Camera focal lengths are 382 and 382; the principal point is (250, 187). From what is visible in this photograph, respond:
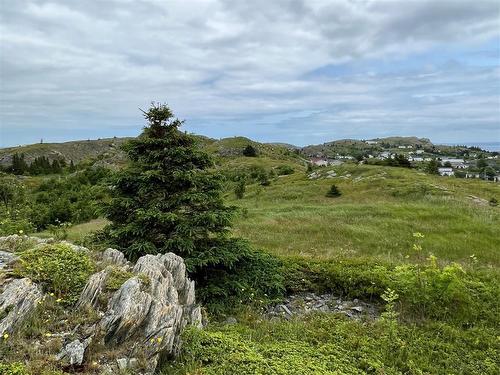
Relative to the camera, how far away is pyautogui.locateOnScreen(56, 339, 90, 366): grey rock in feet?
18.5

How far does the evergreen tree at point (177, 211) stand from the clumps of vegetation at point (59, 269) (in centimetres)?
236

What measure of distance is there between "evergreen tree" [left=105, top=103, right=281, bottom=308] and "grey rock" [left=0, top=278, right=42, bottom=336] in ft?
11.5

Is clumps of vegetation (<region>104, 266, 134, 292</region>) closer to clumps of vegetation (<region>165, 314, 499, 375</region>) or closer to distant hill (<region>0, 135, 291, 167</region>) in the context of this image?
clumps of vegetation (<region>165, 314, 499, 375</region>)

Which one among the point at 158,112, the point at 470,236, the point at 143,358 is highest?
the point at 158,112

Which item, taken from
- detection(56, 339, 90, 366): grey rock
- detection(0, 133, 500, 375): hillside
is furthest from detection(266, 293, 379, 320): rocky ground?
detection(56, 339, 90, 366): grey rock

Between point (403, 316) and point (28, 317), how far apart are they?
8.72 m

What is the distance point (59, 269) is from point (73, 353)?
222 centimetres

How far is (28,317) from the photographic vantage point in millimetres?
6207

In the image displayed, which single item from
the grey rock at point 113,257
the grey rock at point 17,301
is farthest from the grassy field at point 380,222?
the grey rock at point 17,301

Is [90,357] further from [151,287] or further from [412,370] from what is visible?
[412,370]

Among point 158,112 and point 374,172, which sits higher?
point 158,112

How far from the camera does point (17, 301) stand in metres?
6.29

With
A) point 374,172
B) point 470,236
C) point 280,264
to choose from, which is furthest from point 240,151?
point 280,264

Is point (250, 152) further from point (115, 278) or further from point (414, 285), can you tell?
point (115, 278)
